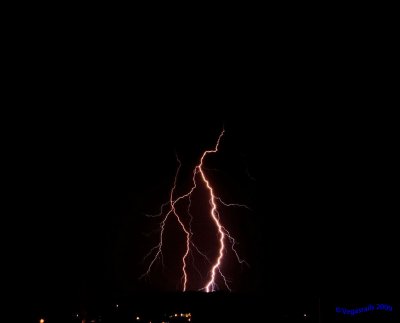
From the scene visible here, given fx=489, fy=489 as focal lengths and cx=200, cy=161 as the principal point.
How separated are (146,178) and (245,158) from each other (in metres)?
1.80

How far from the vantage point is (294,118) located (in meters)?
8.44

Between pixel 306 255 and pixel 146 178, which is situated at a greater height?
pixel 146 178

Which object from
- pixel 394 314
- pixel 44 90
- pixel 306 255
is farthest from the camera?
pixel 306 255

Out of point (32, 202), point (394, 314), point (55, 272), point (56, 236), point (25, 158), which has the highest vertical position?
point (25, 158)

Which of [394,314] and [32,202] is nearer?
[394,314]

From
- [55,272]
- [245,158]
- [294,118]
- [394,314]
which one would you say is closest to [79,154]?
[55,272]

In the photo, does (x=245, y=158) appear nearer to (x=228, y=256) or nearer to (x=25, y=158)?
(x=228, y=256)

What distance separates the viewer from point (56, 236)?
8.63 m

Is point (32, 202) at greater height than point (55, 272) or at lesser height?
greater

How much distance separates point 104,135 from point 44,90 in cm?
128

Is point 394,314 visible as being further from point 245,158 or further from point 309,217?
point 245,158

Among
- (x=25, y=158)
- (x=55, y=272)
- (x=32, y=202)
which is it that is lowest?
(x=55, y=272)

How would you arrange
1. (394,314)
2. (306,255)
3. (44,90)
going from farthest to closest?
(306,255), (44,90), (394,314)

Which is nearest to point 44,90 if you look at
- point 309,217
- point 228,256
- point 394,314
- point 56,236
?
point 56,236
